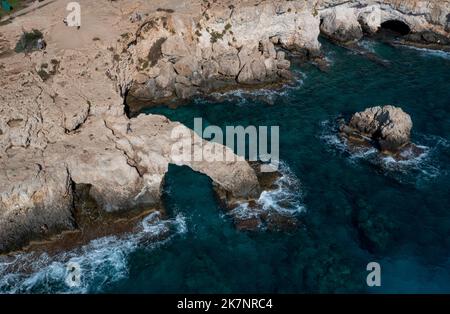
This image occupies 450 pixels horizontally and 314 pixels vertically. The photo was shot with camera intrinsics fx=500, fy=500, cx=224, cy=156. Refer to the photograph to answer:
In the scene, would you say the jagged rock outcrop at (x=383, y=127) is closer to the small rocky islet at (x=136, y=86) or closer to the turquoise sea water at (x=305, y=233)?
the small rocky islet at (x=136, y=86)

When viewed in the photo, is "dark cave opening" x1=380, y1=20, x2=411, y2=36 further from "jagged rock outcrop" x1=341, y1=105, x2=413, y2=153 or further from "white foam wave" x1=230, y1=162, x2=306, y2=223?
"white foam wave" x1=230, y1=162, x2=306, y2=223

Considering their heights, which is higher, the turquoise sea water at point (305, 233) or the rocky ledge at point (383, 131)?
the rocky ledge at point (383, 131)

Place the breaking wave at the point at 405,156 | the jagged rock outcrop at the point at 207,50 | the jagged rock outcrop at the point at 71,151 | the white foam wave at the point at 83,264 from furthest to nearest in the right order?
the jagged rock outcrop at the point at 207,50 → the breaking wave at the point at 405,156 → the jagged rock outcrop at the point at 71,151 → the white foam wave at the point at 83,264

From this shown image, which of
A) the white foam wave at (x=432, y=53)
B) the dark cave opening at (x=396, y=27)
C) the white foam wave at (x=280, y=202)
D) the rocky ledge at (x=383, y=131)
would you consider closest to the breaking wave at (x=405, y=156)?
the rocky ledge at (x=383, y=131)

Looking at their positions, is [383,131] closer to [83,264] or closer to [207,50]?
[207,50]

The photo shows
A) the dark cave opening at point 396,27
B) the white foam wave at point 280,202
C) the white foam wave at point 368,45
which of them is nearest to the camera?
the white foam wave at point 280,202

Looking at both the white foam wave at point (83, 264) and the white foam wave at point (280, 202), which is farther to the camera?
the white foam wave at point (280, 202)
